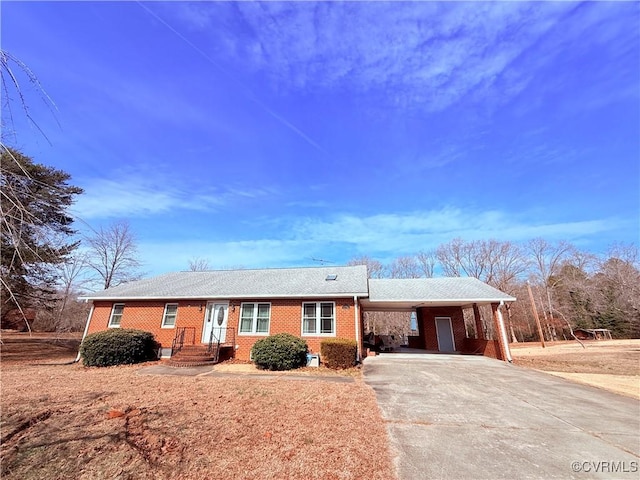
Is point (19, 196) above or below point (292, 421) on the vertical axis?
above

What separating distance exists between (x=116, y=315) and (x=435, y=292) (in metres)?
17.8

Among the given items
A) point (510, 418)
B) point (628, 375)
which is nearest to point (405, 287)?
point (628, 375)

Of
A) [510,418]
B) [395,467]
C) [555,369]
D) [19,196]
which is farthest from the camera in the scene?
[555,369]

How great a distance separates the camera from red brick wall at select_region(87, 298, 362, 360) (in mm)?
13430

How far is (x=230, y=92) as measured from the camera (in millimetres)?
10586

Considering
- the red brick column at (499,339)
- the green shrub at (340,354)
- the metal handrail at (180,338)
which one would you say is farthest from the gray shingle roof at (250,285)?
the red brick column at (499,339)

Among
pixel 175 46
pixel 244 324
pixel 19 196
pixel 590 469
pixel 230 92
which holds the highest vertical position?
pixel 230 92

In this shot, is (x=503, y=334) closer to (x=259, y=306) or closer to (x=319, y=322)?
(x=319, y=322)

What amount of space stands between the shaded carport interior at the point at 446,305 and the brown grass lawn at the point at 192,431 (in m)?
8.99

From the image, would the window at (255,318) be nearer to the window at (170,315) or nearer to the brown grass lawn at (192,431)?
the window at (170,315)

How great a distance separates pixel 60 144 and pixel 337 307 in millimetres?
11885

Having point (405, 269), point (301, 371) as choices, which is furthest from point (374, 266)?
point (301, 371)

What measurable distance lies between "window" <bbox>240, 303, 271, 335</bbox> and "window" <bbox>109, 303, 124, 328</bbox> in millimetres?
7036

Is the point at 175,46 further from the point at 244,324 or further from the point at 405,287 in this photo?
the point at 405,287
